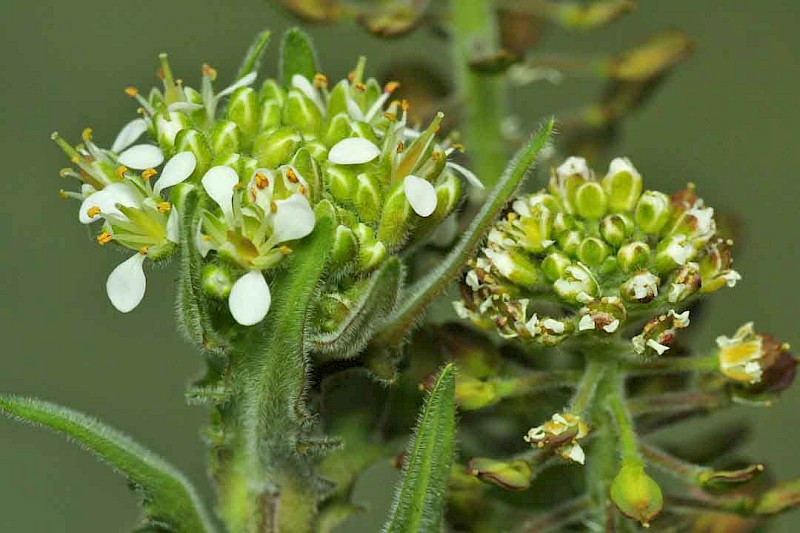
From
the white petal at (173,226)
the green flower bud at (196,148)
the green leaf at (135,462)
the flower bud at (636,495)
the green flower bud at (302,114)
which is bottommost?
the green leaf at (135,462)

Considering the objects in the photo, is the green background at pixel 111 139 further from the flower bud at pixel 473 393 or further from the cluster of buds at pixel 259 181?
the cluster of buds at pixel 259 181

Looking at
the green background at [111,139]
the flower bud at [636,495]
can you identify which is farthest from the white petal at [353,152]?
the green background at [111,139]

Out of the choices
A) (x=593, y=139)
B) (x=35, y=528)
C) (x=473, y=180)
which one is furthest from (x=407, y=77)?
(x=35, y=528)

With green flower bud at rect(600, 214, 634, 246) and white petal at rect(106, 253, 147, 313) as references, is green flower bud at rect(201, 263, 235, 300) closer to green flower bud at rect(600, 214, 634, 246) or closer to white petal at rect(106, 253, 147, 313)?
white petal at rect(106, 253, 147, 313)

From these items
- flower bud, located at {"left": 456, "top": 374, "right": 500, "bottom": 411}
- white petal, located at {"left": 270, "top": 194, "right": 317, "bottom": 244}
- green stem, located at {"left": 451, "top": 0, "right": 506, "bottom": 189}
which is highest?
green stem, located at {"left": 451, "top": 0, "right": 506, "bottom": 189}

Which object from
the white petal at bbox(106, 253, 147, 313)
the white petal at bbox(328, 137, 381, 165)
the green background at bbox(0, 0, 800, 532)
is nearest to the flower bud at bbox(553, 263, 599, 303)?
the white petal at bbox(328, 137, 381, 165)

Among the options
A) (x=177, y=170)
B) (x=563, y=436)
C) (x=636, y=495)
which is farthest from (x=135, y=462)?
(x=636, y=495)
